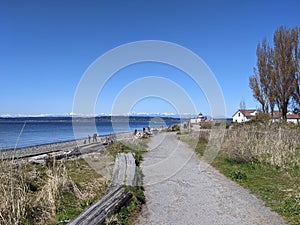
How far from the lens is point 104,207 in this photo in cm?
532

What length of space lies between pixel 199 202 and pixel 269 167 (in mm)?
5259

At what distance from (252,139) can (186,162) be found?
3.75 meters

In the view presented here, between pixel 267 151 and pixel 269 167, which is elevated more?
pixel 267 151

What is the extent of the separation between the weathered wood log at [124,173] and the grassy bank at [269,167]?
3.47 meters

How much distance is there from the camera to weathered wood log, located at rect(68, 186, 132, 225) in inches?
184

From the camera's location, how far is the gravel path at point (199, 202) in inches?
215

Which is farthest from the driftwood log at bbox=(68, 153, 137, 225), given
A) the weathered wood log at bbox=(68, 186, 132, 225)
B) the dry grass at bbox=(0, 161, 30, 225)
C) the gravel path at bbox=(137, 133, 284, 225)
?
the dry grass at bbox=(0, 161, 30, 225)

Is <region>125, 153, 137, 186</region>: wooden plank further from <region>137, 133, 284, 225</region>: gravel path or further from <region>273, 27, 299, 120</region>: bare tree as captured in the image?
<region>273, 27, 299, 120</region>: bare tree

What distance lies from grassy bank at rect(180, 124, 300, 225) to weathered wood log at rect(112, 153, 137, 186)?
347 cm

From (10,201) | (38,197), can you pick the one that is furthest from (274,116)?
(10,201)

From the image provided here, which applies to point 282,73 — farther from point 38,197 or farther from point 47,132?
point 47,132

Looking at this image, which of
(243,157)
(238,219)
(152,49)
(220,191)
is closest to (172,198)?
(220,191)

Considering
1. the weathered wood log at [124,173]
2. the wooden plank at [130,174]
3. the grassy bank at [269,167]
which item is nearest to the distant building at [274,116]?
the grassy bank at [269,167]

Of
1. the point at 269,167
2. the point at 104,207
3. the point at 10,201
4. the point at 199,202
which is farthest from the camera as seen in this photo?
the point at 269,167
